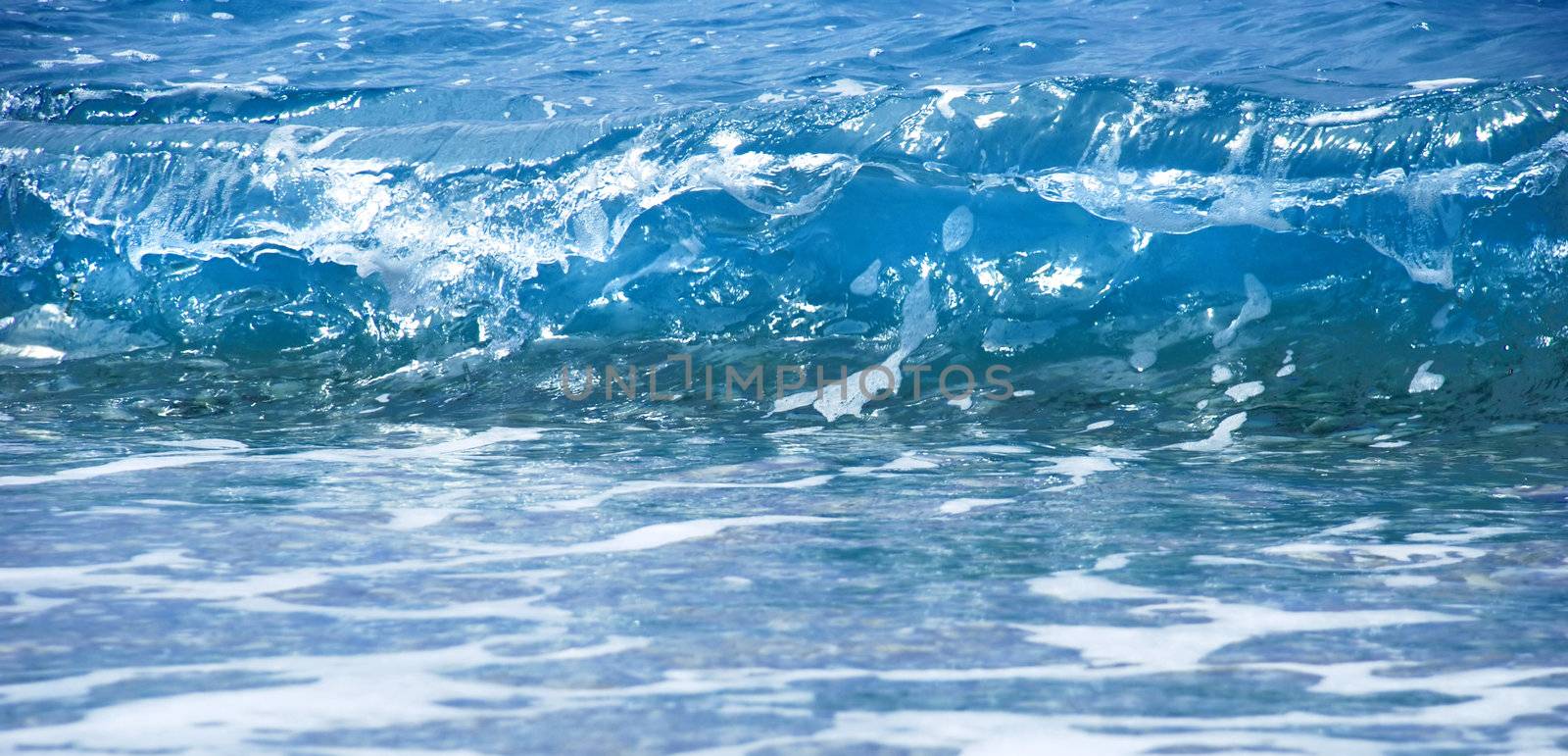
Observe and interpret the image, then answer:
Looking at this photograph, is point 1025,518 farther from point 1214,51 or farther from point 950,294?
point 1214,51

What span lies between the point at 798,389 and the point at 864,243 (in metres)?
1.23

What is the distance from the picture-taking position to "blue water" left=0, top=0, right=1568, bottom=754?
192cm

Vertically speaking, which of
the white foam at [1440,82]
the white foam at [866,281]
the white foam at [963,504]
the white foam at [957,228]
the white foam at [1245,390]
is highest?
the white foam at [1440,82]

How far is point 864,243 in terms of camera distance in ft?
19.7

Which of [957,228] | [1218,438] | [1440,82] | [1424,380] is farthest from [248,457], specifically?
[1440,82]

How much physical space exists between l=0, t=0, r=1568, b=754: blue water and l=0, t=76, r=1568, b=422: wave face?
0.09 feet

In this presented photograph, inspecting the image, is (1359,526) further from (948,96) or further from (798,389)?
(948,96)

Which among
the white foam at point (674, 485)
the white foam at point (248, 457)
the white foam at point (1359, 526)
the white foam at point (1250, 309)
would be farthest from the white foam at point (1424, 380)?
the white foam at point (248, 457)

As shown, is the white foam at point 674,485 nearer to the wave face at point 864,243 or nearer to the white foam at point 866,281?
the wave face at point 864,243

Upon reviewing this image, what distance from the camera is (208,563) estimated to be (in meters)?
2.57

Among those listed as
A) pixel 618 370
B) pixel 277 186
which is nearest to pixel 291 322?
pixel 277 186

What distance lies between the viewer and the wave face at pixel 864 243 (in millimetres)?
5270

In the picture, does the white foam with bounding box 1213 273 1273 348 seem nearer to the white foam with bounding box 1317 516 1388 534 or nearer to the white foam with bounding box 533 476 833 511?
the white foam with bounding box 1317 516 1388 534

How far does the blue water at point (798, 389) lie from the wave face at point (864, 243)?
0.09 feet
